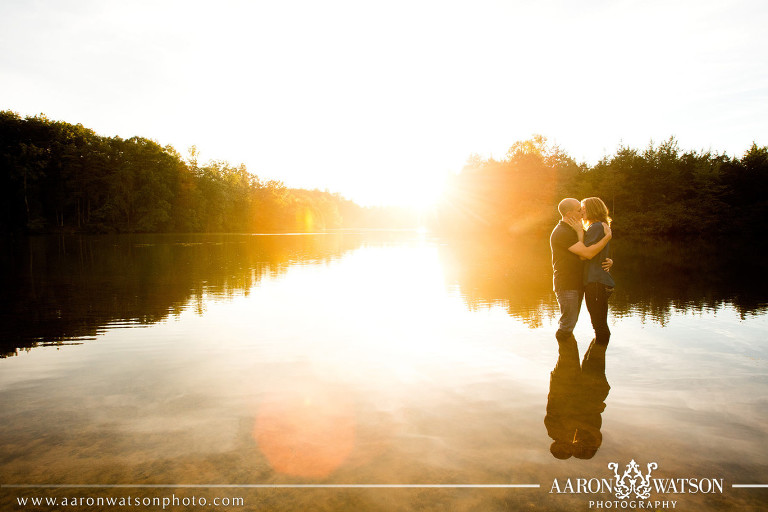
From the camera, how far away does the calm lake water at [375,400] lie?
3.39m

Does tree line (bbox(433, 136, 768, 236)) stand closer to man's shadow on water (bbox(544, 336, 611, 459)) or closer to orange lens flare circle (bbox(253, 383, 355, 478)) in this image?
man's shadow on water (bbox(544, 336, 611, 459))

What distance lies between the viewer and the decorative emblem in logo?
325 centimetres

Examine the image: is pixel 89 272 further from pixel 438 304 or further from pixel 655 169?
pixel 655 169

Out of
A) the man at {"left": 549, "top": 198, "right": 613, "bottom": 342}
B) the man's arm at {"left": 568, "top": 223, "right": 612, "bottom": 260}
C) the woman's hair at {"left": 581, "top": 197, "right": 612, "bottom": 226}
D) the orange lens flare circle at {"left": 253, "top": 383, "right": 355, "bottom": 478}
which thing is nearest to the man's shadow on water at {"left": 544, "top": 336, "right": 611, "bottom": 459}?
the man at {"left": 549, "top": 198, "right": 613, "bottom": 342}

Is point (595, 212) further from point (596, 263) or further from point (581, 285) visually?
point (581, 285)

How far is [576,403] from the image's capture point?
4.80 metres

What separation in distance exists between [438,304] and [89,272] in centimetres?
1518

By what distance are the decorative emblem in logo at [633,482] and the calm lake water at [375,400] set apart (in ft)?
0.19

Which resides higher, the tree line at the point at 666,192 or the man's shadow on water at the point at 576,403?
the tree line at the point at 666,192

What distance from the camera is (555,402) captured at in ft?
15.9

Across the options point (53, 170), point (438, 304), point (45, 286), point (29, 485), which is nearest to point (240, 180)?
point (53, 170)

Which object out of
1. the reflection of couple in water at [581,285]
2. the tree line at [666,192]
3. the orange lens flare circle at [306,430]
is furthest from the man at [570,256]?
the tree line at [666,192]

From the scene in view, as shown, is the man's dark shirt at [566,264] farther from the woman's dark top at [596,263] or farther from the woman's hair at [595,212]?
the woman's hair at [595,212]

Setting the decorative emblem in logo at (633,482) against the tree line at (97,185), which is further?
the tree line at (97,185)
